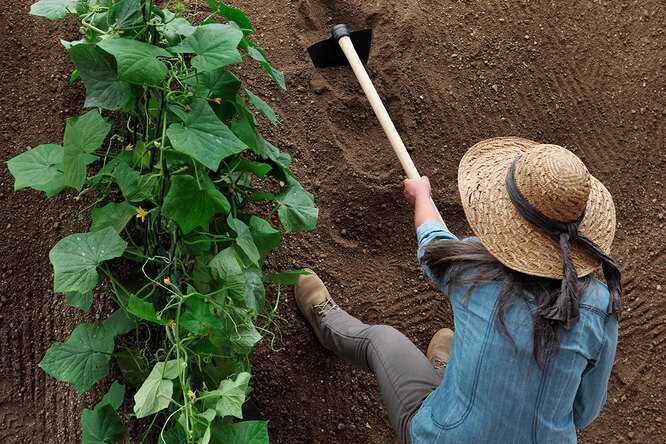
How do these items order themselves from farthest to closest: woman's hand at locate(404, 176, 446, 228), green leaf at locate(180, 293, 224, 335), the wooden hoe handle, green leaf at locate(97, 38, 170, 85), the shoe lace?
the shoe lace → the wooden hoe handle → woman's hand at locate(404, 176, 446, 228) → green leaf at locate(180, 293, 224, 335) → green leaf at locate(97, 38, 170, 85)

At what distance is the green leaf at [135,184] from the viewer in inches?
59.1

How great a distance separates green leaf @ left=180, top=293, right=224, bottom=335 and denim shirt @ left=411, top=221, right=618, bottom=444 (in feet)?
1.61

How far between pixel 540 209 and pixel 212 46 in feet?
2.56

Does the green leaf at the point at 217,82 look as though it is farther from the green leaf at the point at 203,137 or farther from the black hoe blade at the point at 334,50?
the black hoe blade at the point at 334,50

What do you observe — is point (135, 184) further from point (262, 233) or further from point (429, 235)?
point (429, 235)

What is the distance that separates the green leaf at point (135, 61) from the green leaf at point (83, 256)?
0.35m

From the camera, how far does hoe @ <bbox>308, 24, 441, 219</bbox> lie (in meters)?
1.93

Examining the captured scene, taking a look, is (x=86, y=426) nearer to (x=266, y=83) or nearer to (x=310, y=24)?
(x=266, y=83)

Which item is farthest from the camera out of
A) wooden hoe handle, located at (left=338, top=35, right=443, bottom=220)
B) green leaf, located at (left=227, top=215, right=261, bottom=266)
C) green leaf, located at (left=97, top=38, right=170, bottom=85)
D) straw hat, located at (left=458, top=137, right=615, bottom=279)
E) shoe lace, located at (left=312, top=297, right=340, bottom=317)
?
shoe lace, located at (left=312, top=297, right=340, bottom=317)

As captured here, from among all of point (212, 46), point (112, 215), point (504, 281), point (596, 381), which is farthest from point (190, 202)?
point (596, 381)

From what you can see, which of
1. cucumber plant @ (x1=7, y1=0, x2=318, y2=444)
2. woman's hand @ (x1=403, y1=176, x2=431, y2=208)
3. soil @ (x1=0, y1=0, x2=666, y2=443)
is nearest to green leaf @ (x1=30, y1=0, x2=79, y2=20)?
cucumber plant @ (x1=7, y1=0, x2=318, y2=444)

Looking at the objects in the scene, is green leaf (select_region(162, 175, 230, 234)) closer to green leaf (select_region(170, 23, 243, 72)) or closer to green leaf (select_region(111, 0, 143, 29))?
green leaf (select_region(170, 23, 243, 72))

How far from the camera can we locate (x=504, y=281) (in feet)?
4.25

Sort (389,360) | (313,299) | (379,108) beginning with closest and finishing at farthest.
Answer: (389,360) → (379,108) → (313,299)
